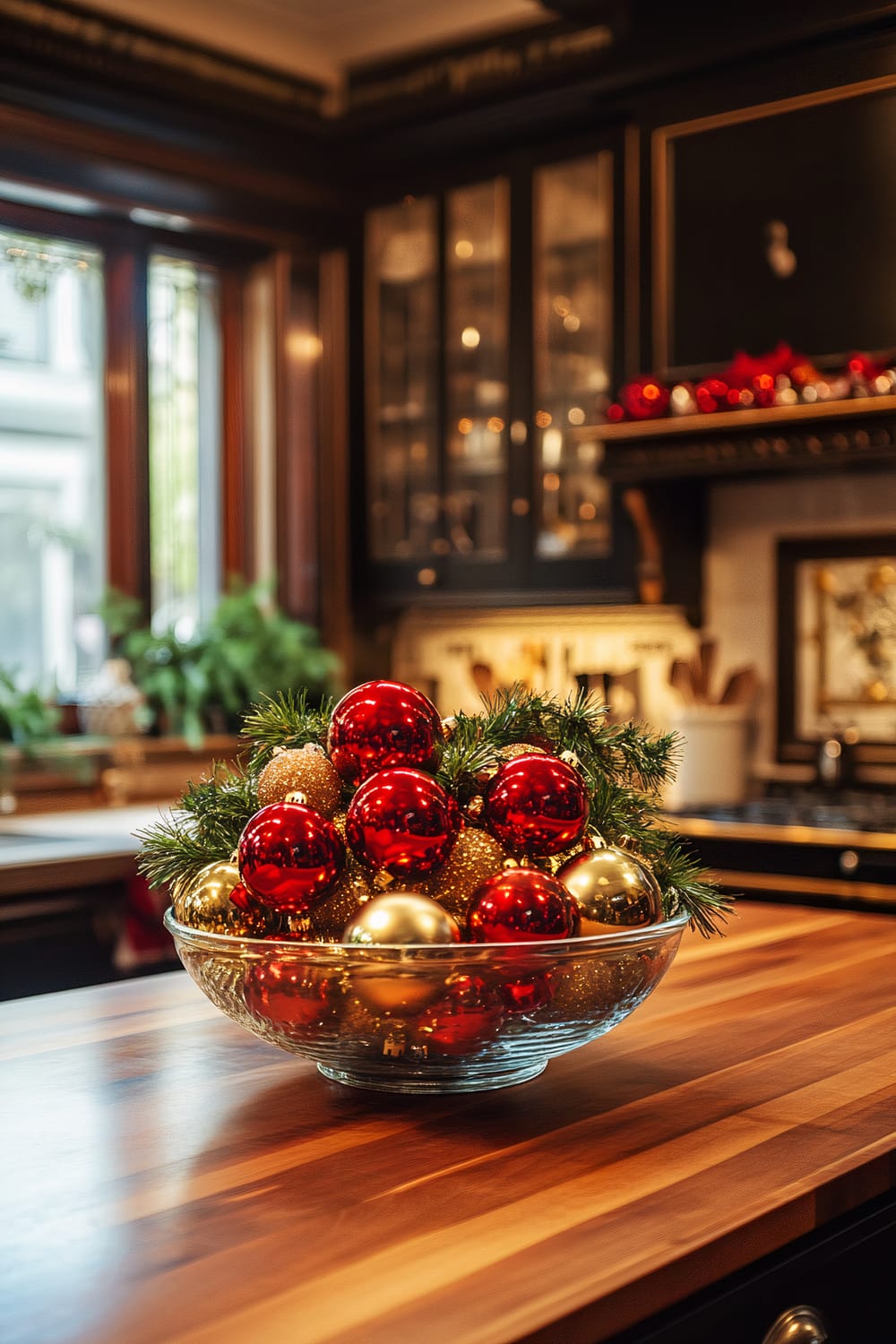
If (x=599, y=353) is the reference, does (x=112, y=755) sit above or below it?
below

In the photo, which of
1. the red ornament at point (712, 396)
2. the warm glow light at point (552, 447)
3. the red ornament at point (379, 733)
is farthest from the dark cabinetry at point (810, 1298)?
the warm glow light at point (552, 447)

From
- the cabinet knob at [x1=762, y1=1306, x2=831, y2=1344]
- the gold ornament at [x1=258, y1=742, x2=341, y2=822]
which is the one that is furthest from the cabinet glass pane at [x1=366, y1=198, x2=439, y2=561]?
the cabinet knob at [x1=762, y1=1306, x2=831, y2=1344]

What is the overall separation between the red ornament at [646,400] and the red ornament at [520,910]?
2.69 m

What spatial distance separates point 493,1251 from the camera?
79 centimetres

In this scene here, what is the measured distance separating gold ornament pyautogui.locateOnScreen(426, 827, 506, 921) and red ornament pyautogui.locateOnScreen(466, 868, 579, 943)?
33mm

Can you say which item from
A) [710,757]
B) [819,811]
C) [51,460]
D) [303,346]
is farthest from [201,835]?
[303,346]

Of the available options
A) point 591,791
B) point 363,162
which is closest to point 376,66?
point 363,162

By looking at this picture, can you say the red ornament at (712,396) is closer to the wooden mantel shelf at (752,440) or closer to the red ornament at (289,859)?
the wooden mantel shelf at (752,440)

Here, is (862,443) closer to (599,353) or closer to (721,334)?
(721,334)

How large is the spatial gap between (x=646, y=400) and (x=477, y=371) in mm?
704

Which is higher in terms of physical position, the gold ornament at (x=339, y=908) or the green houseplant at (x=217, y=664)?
the green houseplant at (x=217, y=664)

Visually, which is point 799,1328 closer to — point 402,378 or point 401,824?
point 401,824

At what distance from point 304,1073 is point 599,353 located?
2984mm

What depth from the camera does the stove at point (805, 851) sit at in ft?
10.1
